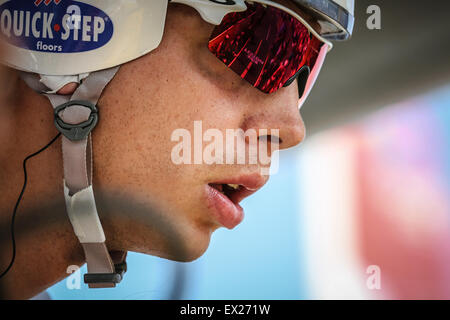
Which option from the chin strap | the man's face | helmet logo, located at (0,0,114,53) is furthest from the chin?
helmet logo, located at (0,0,114,53)

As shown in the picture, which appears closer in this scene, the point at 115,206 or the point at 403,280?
the point at 115,206

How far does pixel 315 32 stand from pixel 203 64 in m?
0.26

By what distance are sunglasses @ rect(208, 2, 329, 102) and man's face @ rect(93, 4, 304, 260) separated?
0.03m

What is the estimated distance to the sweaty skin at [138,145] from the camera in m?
1.04

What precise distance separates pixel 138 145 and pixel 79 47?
0.22 m

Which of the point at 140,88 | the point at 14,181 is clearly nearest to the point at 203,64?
the point at 140,88

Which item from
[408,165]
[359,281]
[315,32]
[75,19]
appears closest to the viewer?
[75,19]

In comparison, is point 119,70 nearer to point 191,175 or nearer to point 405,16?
point 191,175

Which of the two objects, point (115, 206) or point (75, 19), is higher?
point (75, 19)

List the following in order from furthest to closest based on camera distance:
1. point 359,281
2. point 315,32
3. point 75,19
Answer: point 359,281, point 315,32, point 75,19

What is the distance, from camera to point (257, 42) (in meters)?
1.05

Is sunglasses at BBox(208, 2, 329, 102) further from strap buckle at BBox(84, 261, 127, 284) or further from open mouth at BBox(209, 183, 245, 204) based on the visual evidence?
strap buckle at BBox(84, 261, 127, 284)

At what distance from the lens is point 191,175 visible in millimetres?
1067
